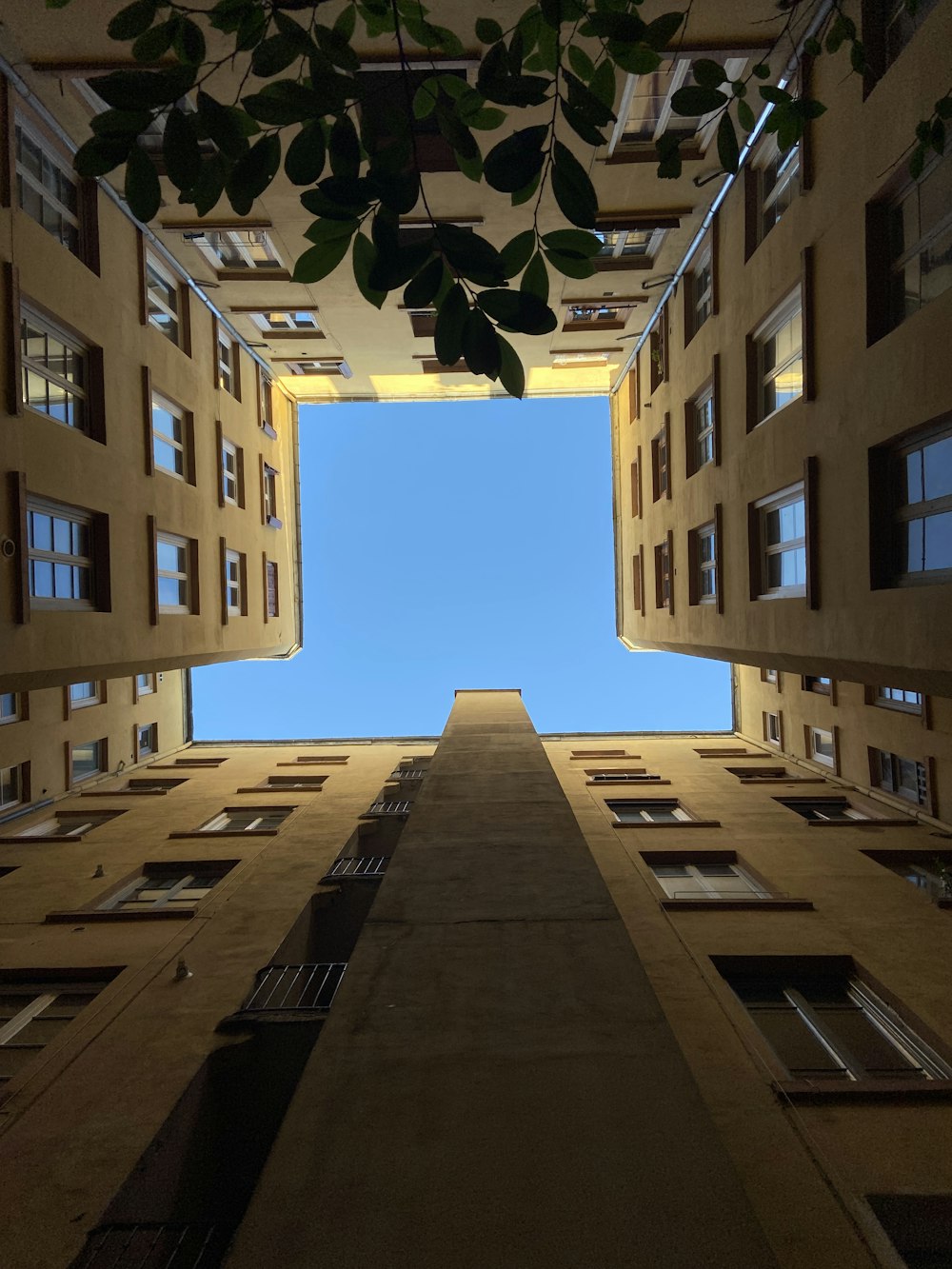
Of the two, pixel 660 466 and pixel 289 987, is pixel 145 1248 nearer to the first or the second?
pixel 289 987

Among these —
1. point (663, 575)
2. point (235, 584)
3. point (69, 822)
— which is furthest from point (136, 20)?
point (663, 575)

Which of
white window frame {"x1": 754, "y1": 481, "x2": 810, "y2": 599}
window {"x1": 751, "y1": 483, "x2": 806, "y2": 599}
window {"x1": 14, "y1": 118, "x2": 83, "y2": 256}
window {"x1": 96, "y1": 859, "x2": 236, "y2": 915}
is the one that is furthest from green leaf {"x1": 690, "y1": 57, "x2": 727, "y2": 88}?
window {"x1": 14, "y1": 118, "x2": 83, "y2": 256}

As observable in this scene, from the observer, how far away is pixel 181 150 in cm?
254

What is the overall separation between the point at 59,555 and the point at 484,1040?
1093cm

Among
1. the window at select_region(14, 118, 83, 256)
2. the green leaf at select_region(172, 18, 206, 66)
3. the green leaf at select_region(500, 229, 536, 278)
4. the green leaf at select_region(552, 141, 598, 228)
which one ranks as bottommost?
the green leaf at select_region(500, 229, 536, 278)

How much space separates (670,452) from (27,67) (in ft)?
49.1

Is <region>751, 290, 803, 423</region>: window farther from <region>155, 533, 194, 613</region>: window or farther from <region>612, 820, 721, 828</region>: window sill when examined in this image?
<region>155, 533, 194, 613</region>: window

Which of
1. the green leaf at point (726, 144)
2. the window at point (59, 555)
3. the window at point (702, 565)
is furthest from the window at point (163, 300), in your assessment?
the green leaf at point (726, 144)

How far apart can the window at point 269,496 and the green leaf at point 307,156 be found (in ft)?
68.2

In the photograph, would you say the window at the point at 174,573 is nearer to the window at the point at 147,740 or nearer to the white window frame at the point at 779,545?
the window at the point at 147,740

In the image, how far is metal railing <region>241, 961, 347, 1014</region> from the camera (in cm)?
813

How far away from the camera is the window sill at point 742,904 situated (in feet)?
32.2

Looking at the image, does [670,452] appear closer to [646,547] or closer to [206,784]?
[646,547]

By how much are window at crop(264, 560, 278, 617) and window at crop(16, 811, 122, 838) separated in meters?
8.02
